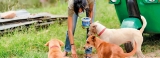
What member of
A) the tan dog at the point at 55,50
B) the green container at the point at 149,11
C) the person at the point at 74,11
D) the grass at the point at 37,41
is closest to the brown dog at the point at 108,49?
the person at the point at 74,11

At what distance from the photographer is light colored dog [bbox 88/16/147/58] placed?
5664 millimetres

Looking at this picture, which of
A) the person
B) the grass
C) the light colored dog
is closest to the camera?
the person

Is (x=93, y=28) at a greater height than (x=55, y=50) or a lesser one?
greater

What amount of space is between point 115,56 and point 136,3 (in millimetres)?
1598

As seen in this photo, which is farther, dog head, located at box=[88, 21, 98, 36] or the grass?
the grass

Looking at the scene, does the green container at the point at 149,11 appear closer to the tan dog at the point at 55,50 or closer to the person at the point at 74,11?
the person at the point at 74,11

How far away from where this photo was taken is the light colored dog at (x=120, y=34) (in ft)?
18.6

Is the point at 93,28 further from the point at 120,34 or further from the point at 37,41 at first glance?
the point at 37,41

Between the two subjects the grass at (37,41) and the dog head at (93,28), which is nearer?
the dog head at (93,28)

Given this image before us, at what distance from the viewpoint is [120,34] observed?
5.77 meters

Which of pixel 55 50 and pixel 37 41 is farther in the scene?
pixel 37 41

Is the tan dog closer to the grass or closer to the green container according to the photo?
the grass

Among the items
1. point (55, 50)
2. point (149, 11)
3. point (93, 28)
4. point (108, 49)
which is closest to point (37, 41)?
point (93, 28)

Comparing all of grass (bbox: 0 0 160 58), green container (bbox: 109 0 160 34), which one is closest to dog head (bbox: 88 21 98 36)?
green container (bbox: 109 0 160 34)
